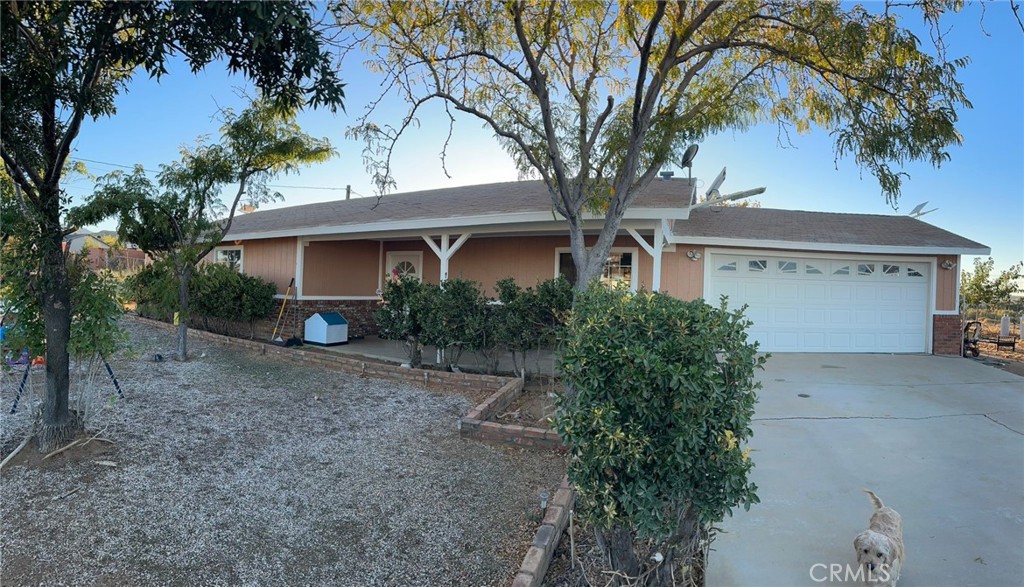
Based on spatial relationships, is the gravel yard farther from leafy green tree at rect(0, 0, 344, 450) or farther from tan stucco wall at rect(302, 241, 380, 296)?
tan stucco wall at rect(302, 241, 380, 296)

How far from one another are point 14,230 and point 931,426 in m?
8.90

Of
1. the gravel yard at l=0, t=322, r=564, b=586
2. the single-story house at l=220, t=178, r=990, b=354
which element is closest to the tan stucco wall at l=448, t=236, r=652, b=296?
the single-story house at l=220, t=178, r=990, b=354

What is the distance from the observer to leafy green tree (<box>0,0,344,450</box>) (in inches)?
141

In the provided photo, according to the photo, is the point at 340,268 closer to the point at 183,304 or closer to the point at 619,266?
the point at 183,304

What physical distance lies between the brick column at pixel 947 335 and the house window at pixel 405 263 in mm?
11364

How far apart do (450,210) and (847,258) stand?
822 cm

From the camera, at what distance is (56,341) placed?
174 inches

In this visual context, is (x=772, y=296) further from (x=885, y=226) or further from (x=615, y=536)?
(x=615, y=536)

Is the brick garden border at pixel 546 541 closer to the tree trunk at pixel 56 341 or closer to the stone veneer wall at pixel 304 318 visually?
the tree trunk at pixel 56 341

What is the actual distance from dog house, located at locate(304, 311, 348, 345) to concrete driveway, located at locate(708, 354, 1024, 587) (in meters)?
8.52

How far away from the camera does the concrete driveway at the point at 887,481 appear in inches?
114

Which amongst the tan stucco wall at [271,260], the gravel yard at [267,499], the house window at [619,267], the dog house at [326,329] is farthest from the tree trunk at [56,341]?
the tan stucco wall at [271,260]

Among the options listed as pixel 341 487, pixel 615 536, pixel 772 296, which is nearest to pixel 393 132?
pixel 341 487

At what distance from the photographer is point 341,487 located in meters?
4.04
